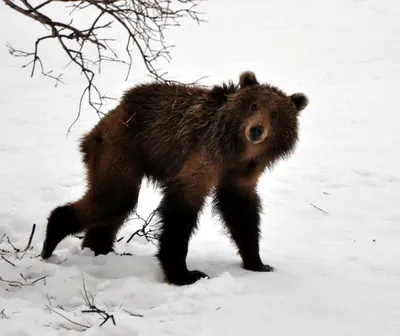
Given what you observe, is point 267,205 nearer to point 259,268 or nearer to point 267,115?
point 259,268

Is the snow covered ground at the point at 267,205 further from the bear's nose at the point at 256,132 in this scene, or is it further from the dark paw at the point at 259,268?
the bear's nose at the point at 256,132

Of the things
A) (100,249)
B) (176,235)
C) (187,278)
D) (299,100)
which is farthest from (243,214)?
(100,249)

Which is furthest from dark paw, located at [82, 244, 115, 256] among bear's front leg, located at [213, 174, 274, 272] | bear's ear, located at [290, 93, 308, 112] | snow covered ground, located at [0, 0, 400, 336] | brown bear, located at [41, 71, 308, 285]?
bear's ear, located at [290, 93, 308, 112]

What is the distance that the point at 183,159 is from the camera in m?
5.74

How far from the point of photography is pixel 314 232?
7.86 m

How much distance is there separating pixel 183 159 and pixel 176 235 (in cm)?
70

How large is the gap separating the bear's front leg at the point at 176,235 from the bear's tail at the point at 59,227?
913 mm

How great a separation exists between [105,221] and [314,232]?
3024 mm

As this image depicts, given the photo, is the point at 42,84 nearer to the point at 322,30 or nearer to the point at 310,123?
the point at 310,123

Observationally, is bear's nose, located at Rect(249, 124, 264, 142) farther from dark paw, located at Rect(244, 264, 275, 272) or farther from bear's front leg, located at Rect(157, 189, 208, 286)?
dark paw, located at Rect(244, 264, 275, 272)

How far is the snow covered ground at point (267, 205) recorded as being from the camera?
15.1 ft

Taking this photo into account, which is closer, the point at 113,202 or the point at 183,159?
the point at 183,159

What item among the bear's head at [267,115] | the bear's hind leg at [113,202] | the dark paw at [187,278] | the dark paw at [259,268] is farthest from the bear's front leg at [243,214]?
the bear's hind leg at [113,202]

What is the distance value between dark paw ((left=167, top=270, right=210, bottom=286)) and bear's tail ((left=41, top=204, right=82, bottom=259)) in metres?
1.13
